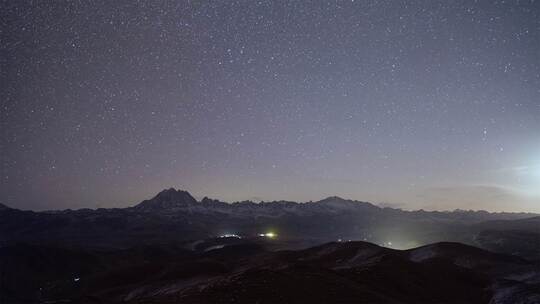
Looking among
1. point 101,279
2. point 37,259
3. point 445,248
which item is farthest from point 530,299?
point 37,259

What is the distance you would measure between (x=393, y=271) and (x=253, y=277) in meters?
19.5

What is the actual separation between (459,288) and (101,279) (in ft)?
228

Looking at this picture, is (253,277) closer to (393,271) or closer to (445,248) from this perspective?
(393,271)

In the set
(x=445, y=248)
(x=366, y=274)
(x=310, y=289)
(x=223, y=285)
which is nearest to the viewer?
(x=310, y=289)

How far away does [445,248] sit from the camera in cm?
7531

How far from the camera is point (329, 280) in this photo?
3809 centimetres

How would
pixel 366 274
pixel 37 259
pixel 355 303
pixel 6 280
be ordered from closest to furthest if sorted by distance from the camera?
pixel 355 303, pixel 366 274, pixel 6 280, pixel 37 259

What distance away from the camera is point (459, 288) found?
4812 centimetres

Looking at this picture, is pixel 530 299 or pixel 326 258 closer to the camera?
pixel 530 299

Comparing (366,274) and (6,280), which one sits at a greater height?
(366,274)

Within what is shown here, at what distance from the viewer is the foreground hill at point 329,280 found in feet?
117

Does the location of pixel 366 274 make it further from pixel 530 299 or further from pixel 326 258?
pixel 326 258

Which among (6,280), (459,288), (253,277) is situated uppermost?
(253,277)

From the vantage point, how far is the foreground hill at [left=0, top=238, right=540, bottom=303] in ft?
117
